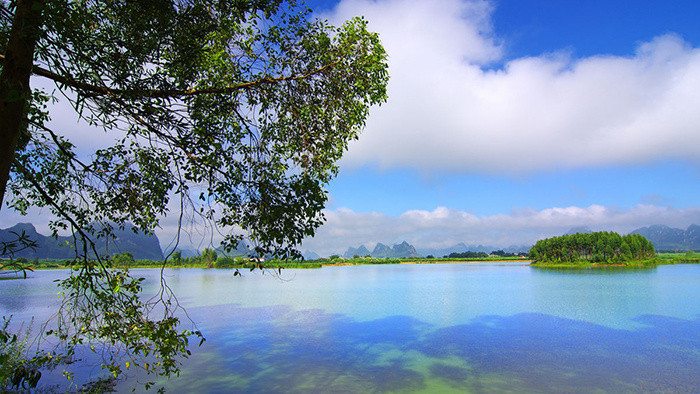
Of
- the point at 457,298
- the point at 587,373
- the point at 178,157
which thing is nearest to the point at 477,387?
the point at 587,373

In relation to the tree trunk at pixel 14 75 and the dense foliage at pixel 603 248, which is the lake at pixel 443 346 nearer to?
the tree trunk at pixel 14 75

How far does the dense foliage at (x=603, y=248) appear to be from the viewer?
9306 centimetres

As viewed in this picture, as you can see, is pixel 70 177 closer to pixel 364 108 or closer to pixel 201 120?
pixel 201 120

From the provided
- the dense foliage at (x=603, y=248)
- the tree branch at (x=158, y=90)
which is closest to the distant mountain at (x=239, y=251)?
the tree branch at (x=158, y=90)

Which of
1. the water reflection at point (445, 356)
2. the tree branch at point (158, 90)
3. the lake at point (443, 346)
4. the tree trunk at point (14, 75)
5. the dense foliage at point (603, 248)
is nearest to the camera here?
the tree trunk at point (14, 75)

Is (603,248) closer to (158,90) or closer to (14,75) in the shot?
(158,90)

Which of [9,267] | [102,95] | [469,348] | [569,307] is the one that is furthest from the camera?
[569,307]

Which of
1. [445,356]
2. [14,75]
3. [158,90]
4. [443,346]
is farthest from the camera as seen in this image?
[443,346]

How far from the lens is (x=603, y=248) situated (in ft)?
306

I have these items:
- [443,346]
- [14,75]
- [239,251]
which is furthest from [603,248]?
[14,75]

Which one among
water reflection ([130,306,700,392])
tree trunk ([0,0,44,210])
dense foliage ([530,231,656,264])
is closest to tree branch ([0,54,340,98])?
tree trunk ([0,0,44,210])

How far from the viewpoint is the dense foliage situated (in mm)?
93062

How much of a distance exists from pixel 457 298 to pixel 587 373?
20.2 meters

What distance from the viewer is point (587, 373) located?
42.0 feet
